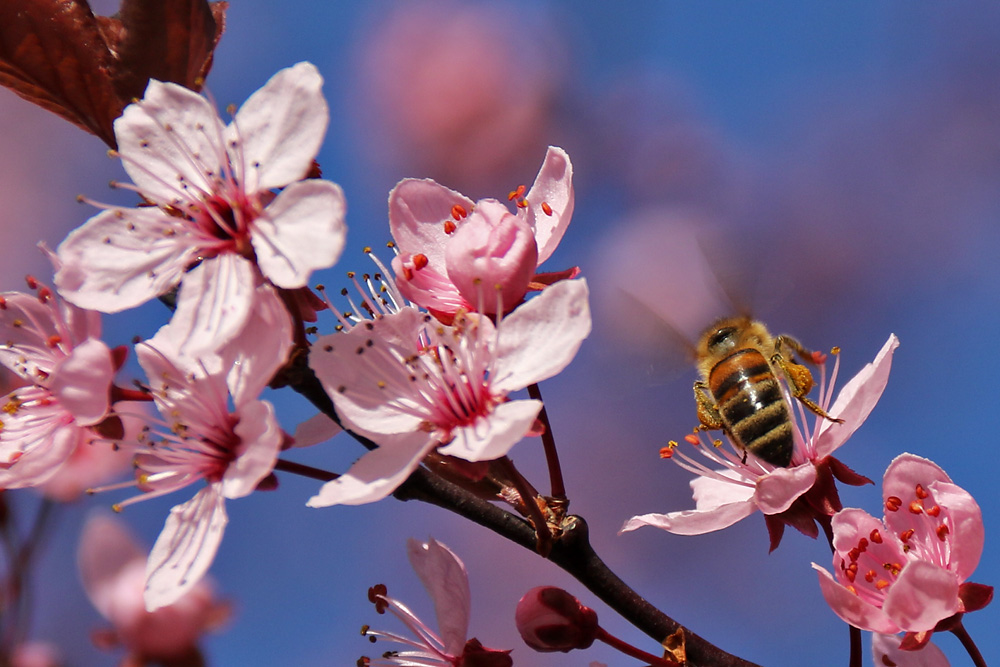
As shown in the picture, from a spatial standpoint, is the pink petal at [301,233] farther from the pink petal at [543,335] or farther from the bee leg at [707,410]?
the bee leg at [707,410]

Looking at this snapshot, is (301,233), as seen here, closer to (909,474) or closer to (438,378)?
(438,378)

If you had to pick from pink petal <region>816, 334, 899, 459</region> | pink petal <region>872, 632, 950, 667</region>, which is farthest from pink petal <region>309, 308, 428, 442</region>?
pink petal <region>872, 632, 950, 667</region>

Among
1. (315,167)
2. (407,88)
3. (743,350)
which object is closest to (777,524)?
(743,350)

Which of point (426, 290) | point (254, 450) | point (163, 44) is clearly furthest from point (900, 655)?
point (163, 44)

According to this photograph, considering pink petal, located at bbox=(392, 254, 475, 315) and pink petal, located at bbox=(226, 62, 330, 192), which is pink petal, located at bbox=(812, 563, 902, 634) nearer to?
pink petal, located at bbox=(392, 254, 475, 315)

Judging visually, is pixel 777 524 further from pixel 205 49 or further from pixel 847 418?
pixel 205 49

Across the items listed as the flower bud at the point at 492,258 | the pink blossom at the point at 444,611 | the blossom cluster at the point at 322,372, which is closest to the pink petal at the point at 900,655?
the blossom cluster at the point at 322,372
